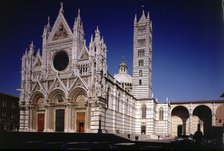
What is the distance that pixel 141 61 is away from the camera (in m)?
30.7

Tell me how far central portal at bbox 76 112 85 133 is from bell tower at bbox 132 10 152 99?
12.7 m

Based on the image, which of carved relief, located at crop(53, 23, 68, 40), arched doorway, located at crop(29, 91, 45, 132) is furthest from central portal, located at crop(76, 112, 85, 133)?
carved relief, located at crop(53, 23, 68, 40)

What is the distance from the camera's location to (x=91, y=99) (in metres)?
17.5

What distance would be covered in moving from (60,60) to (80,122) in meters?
4.68

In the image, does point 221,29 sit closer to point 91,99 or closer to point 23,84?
Answer: point 91,99

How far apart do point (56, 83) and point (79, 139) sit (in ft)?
22.5

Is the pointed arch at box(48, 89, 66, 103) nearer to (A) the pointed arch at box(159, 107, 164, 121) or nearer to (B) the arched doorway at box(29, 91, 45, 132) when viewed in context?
(B) the arched doorway at box(29, 91, 45, 132)

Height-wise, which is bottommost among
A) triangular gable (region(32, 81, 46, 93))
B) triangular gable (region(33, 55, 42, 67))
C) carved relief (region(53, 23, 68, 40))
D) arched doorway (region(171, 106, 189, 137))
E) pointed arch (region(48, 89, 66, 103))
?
arched doorway (region(171, 106, 189, 137))

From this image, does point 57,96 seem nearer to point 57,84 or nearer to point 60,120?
point 57,84

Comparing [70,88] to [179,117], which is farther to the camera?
[179,117]

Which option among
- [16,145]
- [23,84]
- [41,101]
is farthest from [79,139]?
[23,84]

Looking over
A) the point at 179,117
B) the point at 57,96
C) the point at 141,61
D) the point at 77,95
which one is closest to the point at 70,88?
the point at 77,95

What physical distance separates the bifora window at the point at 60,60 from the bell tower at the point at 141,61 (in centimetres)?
1210

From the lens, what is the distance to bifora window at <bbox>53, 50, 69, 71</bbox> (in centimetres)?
1953
